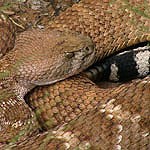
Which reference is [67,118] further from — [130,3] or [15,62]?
[130,3]

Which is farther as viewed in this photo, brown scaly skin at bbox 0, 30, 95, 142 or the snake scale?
brown scaly skin at bbox 0, 30, 95, 142

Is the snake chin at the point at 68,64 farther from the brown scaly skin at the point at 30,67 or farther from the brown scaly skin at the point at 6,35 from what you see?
the brown scaly skin at the point at 6,35

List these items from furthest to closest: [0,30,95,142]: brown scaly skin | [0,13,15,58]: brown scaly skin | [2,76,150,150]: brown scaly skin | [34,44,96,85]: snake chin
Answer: [0,13,15,58]: brown scaly skin < [34,44,96,85]: snake chin < [0,30,95,142]: brown scaly skin < [2,76,150,150]: brown scaly skin

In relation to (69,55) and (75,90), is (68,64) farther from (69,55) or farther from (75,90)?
(75,90)

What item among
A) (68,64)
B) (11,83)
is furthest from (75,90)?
(11,83)

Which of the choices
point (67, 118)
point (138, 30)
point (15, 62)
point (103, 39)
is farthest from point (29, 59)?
point (138, 30)

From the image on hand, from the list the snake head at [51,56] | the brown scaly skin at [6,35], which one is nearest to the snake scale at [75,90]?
the snake head at [51,56]

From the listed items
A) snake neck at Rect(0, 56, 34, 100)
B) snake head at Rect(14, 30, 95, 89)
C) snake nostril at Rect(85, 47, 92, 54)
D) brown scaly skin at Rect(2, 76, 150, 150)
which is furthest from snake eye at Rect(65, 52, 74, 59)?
brown scaly skin at Rect(2, 76, 150, 150)

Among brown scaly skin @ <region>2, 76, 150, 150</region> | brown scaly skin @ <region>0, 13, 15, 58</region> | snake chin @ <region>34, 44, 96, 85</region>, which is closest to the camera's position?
brown scaly skin @ <region>2, 76, 150, 150</region>

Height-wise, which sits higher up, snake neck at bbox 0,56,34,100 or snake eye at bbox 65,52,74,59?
snake eye at bbox 65,52,74,59

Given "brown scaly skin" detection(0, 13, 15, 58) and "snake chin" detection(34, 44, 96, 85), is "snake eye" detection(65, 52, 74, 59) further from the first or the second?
"brown scaly skin" detection(0, 13, 15, 58)
